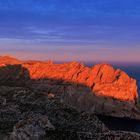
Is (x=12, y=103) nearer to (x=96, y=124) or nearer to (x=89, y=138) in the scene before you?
(x=96, y=124)

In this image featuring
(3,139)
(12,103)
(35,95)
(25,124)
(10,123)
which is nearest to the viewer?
(25,124)

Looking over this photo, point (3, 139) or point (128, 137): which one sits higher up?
point (128, 137)

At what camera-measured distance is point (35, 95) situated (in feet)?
576

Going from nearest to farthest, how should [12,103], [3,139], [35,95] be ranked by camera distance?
[3,139], [12,103], [35,95]

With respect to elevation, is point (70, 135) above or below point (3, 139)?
above

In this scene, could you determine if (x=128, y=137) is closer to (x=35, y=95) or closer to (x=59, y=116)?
(x=59, y=116)

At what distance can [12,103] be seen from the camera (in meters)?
140

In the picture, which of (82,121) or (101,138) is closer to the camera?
(101,138)

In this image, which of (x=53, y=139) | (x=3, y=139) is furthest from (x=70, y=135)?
(x=3, y=139)

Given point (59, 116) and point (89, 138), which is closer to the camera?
point (89, 138)

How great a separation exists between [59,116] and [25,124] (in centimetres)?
5764

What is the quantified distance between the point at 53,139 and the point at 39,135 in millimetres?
2292

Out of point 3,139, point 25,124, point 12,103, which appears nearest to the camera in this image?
point 25,124

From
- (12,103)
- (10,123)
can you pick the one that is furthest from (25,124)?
(12,103)
